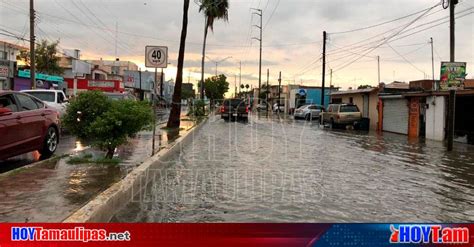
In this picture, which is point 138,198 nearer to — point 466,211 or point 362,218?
point 362,218

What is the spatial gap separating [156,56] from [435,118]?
1717 centimetres

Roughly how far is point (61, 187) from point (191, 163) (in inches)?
187

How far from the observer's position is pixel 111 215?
6348 millimetres

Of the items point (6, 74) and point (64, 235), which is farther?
point (6, 74)

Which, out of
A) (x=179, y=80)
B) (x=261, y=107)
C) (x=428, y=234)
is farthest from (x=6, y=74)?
(x=261, y=107)

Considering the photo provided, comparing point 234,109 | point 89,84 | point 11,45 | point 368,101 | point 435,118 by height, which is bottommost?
point 435,118

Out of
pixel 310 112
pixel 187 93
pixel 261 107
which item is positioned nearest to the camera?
pixel 310 112

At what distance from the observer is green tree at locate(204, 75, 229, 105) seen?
104 meters

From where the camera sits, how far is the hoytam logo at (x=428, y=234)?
3.65 metres

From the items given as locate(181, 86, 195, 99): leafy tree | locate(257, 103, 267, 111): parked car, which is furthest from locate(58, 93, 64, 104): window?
locate(181, 86, 195, 99): leafy tree

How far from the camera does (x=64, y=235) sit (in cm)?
389

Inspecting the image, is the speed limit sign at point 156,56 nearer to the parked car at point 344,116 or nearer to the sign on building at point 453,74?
the sign on building at point 453,74

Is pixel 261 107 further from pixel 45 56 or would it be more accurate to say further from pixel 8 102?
pixel 8 102

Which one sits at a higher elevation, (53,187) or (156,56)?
(156,56)
